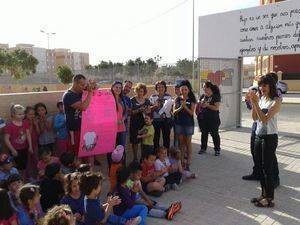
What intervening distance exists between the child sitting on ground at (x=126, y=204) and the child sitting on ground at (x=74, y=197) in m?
0.56

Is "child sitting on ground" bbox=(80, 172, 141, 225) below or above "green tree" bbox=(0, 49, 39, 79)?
below

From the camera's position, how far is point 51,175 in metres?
4.92

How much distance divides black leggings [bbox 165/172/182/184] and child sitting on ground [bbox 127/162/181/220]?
3.33ft

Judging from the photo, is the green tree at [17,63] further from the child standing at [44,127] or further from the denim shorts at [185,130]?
the child standing at [44,127]

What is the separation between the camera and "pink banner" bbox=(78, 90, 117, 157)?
6.13m

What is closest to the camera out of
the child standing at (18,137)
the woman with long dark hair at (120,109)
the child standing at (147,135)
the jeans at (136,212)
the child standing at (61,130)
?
the jeans at (136,212)

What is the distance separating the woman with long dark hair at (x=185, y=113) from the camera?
7.30 meters

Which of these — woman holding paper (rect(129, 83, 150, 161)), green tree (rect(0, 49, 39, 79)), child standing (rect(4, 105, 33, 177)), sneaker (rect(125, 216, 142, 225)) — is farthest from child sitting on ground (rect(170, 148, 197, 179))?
green tree (rect(0, 49, 39, 79))

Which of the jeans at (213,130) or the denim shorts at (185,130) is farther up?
the denim shorts at (185,130)

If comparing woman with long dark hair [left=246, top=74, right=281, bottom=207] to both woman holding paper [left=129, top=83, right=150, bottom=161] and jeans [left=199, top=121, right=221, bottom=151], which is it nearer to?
woman holding paper [left=129, top=83, right=150, bottom=161]

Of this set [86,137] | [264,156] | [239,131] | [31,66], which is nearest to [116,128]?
[86,137]

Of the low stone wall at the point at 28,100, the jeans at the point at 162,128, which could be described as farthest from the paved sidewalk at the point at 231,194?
the low stone wall at the point at 28,100

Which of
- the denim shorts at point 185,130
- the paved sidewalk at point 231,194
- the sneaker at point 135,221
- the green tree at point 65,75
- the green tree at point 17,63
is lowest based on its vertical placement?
the paved sidewalk at point 231,194

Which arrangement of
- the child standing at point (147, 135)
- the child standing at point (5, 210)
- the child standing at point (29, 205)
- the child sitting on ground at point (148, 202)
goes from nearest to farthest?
the child standing at point (5, 210)
the child standing at point (29, 205)
the child sitting on ground at point (148, 202)
the child standing at point (147, 135)
